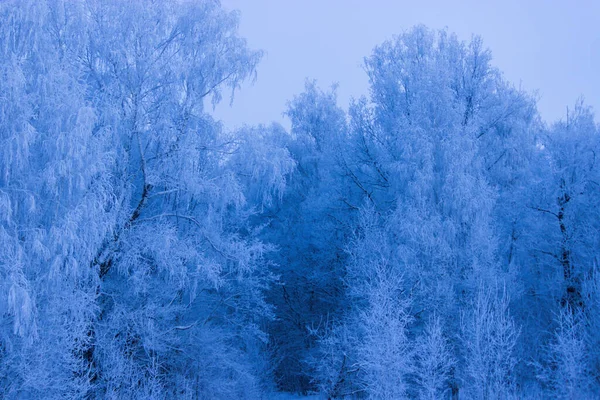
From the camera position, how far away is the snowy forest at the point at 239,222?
30.0 feet

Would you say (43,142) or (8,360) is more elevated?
(43,142)

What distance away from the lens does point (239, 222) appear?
595 inches

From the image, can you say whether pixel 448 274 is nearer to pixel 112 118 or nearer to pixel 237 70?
pixel 237 70

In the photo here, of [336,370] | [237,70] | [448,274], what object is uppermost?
[237,70]

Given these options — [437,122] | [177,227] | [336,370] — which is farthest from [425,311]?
[177,227]

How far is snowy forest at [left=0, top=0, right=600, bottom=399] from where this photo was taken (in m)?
9.16

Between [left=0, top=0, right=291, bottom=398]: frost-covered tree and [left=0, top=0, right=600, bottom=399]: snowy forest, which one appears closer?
[left=0, top=0, right=291, bottom=398]: frost-covered tree

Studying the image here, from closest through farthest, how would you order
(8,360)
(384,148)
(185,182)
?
(8,360) < (185,182) < (384,148)

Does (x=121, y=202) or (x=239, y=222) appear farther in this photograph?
(x=239, y=222)

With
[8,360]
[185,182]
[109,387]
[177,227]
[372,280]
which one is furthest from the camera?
[372,280]

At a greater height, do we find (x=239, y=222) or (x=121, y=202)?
(x=239, y=222)

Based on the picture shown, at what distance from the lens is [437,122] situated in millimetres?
14820

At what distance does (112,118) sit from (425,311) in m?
8.33

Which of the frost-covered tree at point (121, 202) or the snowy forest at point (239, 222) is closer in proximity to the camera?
the frost-covered tree at point (121, 202)
